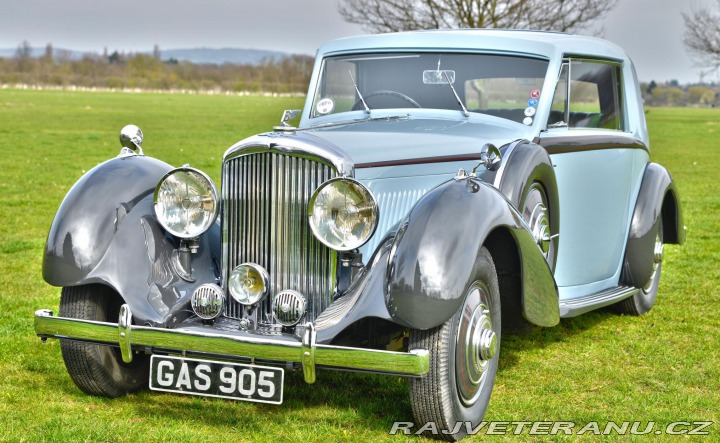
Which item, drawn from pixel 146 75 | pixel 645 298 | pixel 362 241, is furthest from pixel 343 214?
pixel 146 75

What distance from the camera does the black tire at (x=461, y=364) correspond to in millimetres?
3821

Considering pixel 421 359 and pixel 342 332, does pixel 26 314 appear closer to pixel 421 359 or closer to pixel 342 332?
pixel 342 332

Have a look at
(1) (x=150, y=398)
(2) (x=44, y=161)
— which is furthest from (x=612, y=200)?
(2) (x=44, y=161)

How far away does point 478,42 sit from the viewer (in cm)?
547

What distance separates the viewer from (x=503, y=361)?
17.4 ft

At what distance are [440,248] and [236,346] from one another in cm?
95

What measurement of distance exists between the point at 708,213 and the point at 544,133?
776 centimetres

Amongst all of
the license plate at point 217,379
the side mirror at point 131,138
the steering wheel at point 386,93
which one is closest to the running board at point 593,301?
the steering wheel at point 386,93

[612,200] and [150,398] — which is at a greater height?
[612,200]

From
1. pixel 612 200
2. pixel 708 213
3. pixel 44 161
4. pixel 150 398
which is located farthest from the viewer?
pixel 44 161

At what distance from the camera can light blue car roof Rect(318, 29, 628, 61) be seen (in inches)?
214

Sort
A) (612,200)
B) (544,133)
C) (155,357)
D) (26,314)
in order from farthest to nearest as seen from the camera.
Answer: (26,314) < (612,200) < (544,133) < (155,357)

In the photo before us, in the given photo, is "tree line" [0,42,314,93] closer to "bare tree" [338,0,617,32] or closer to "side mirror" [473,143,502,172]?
"bare tree" [338,0,617,32]
